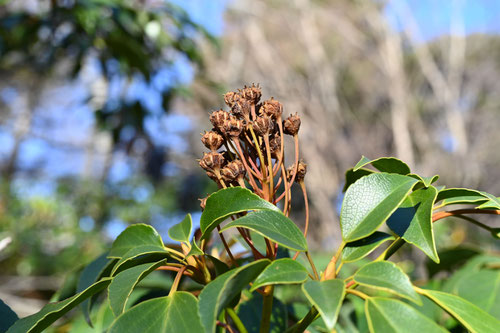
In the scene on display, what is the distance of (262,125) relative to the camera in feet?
1.57

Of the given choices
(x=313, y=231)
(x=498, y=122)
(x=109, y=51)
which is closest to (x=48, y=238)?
(x=109, y=51)

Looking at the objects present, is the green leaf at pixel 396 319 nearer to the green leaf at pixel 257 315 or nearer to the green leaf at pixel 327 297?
the green leaf at pixel 327 297

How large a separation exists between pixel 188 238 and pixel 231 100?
0.55 ft

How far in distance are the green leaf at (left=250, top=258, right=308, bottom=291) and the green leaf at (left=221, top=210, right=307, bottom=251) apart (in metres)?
0.02

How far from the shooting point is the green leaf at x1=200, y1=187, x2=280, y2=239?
0.41 meters

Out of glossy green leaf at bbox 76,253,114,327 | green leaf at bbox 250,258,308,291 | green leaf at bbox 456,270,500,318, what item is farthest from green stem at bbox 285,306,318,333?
green leaf at bbox 456,270,500,318

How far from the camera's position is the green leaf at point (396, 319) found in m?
0.36

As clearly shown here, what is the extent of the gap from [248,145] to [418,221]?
20cm

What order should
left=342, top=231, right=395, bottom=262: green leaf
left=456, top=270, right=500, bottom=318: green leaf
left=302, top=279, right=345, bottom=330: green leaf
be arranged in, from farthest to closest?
left=456, top=270, right=500, bottom=318: green leaf
left=342, top=231, right=395, bottom=262: green leaf
left=302, top=279, right=345, bottom=330: green leaf

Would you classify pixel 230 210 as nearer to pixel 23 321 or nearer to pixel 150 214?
pixel 23 321

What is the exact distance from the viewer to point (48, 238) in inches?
121

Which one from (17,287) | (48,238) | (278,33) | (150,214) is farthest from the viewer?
(278,33)

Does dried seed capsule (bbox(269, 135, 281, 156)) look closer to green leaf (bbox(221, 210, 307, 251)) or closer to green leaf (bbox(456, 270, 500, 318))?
green leaf (bbox(221, 210, 307, 251))

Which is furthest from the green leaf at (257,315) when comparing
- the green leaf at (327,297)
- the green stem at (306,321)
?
the green leaf at (327,297)
